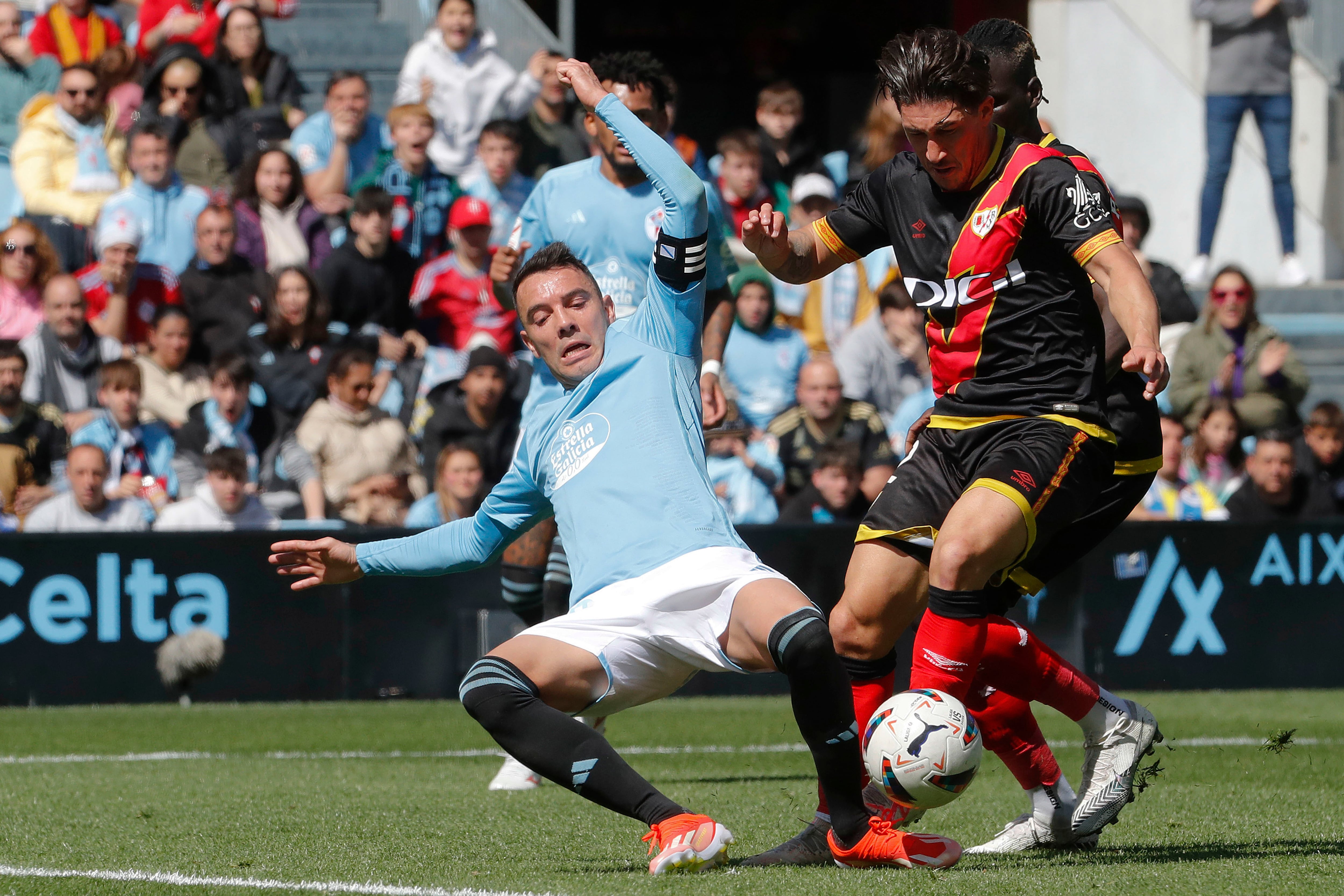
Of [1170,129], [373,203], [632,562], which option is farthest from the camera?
[1170,129]

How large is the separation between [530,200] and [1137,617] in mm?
5212

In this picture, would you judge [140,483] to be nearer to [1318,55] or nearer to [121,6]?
[121,6]

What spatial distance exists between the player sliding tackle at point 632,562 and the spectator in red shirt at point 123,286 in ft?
24.1

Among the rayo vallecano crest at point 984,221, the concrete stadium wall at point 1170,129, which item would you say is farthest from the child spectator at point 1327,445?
the rayo vallecano crest at point 984,221

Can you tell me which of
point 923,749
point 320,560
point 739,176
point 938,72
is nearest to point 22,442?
point 739,176

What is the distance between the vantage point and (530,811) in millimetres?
6035

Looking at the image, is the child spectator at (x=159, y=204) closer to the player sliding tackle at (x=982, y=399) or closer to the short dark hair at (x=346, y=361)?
the short dark hair at (x=346, y=361)

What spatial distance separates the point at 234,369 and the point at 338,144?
7.84 feet

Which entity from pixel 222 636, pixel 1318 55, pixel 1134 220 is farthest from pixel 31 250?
pixel 1318 55

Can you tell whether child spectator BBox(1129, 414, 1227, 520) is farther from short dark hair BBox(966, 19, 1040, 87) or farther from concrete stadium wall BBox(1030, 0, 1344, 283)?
short dark hair BBox(966, 19, 1040, 87)

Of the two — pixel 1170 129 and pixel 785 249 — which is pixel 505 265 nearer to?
pixel 785 249

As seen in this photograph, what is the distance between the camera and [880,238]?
17.2 feet

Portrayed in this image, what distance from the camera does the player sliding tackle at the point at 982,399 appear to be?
4.65m

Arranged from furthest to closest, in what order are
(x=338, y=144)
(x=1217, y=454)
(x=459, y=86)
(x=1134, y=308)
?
(x=459, y=86) < (x=338, y=144) < (x=1217, y=454) < (x=1134, y=308)
